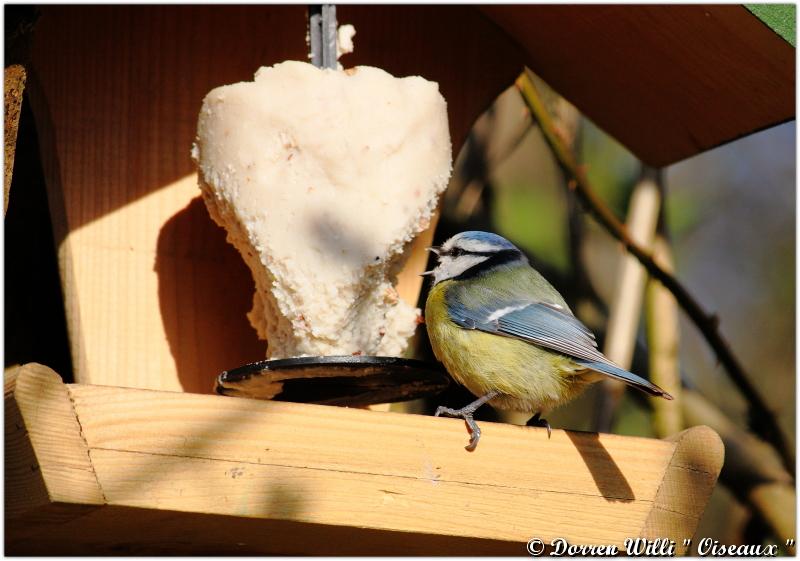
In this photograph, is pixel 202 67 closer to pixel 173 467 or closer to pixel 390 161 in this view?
pixel 390 161

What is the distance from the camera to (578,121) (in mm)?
2645

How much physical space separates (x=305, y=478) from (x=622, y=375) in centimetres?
46

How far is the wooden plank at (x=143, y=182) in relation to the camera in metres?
1.72

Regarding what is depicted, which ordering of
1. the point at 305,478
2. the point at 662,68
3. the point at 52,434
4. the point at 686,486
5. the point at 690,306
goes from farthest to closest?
the point at 690,306 < the point at 662,68 < the point at 686,486 < the point at 305,478 < the point at 52,434

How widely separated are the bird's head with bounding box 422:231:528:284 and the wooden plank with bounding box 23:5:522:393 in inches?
12.8

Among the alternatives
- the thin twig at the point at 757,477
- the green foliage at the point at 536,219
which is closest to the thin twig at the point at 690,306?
the thin twig at the point at 757,477

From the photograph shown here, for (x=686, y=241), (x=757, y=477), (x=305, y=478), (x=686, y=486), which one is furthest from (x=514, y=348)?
(x=686, y=241)

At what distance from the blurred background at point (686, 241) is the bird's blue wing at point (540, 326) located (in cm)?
69

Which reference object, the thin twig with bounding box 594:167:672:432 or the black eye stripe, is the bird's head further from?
the thin twig with bounding box 594:167:672:432

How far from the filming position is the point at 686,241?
10.2ft

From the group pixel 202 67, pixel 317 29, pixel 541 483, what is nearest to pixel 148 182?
pixel 202 67

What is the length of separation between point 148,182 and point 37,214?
26 centimetres

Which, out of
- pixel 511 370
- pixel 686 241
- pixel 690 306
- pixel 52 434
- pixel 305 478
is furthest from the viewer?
pixel 686 241

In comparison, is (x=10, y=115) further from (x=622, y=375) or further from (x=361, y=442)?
(x=622, y=375)
